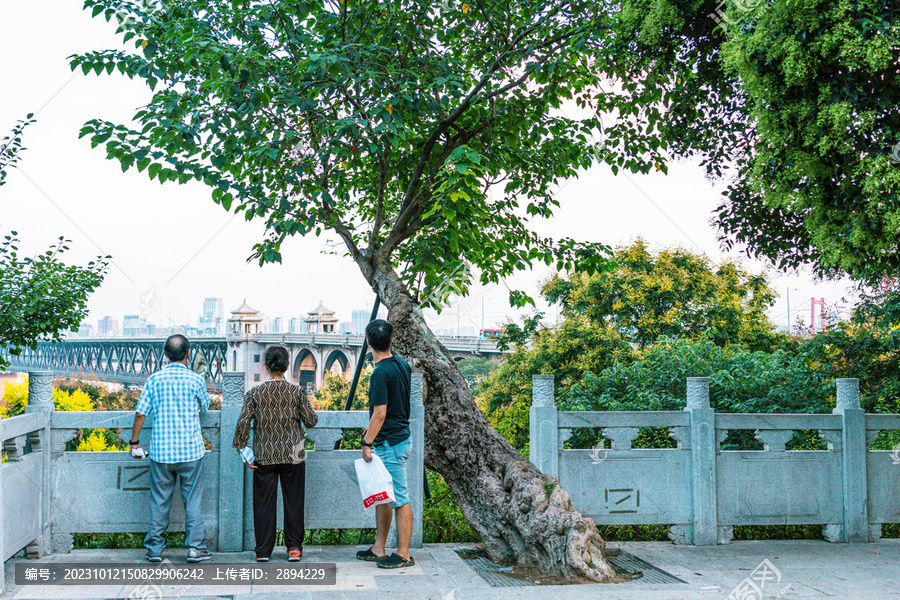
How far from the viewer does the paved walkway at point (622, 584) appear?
3.97 metres

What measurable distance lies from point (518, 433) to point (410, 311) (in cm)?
332

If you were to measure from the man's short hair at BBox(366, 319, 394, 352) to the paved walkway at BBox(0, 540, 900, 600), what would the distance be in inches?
60.6

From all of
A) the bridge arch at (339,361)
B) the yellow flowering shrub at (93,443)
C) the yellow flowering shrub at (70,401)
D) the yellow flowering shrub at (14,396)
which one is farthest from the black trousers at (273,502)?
the bridge arch at (339,361)

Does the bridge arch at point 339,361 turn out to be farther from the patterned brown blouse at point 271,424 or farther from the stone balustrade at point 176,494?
the patterned brown blouse at point 271,424

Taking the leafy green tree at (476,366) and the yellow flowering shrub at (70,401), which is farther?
the leafy green tree at (476,366)

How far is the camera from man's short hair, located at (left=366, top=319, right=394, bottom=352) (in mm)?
4414

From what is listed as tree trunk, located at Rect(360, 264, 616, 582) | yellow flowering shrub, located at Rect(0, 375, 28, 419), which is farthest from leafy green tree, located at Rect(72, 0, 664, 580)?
yellow flowering shrub, located at Rect(0, 375, 28, 419)

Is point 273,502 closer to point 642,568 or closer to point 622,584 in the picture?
point 622,584

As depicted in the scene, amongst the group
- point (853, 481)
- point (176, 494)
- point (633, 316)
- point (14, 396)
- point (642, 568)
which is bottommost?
point (642, 568)

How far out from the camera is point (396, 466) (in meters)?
4.45

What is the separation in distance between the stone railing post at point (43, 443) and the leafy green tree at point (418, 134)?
1.76m

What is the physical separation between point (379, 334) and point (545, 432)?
176 cm

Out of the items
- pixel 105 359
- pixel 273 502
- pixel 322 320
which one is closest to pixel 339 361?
pixel 322 320

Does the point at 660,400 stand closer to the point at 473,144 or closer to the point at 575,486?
the point at 575,486
